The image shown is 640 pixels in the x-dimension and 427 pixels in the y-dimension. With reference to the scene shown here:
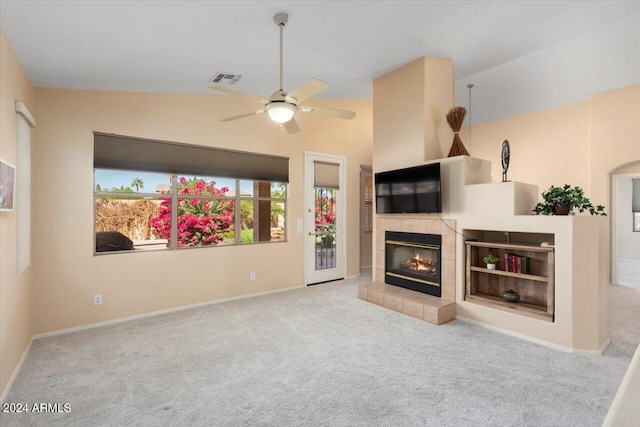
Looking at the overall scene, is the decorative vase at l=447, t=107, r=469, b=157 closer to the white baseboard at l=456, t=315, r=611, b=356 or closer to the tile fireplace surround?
the tile fireplace surround

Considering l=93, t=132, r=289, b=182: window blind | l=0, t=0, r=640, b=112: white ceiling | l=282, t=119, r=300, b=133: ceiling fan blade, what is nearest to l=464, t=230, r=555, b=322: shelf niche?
l=0, t=0, r=640, b=112: white ceiling

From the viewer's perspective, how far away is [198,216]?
14.9 feet

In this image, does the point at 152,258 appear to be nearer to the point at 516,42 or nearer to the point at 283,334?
the point at 283,334

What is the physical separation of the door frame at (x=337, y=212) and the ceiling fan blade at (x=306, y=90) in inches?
112

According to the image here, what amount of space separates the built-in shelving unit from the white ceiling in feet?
7.58

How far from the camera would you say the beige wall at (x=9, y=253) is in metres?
2.37

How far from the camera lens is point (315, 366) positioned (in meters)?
2.73

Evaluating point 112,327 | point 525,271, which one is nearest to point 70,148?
point 112,327

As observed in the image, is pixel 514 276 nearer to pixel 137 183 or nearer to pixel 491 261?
pixel 491 261

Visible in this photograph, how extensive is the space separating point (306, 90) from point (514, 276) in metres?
2.85

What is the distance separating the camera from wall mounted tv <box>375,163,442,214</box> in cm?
383

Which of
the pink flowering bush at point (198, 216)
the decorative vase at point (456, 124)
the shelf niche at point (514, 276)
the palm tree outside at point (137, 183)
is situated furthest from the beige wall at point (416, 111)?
the palm tree outside at point (137, 183)

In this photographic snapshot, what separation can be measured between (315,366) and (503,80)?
5.10 m

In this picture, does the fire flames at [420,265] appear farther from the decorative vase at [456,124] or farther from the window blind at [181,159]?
the window blind at [181,159]
